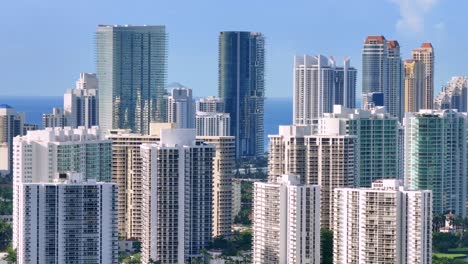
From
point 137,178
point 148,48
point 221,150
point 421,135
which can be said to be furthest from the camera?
point 148,48

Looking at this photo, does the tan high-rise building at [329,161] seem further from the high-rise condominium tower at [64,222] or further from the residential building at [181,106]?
the residential building at [181,106]

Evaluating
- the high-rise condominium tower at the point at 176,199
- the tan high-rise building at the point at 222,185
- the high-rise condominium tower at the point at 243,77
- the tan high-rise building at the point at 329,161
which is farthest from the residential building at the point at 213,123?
the high-rise condominium tower at the point at 176,199

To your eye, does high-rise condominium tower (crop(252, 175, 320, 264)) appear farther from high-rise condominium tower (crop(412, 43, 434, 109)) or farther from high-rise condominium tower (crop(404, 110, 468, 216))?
high-rise condominium tower (crop(412, 43, 434, 109))

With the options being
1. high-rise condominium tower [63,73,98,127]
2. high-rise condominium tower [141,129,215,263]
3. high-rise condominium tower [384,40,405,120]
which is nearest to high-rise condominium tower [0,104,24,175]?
high-rise condominium tower [63,73,98,127]

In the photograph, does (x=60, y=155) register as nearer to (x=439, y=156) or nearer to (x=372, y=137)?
(x=372, y=137)

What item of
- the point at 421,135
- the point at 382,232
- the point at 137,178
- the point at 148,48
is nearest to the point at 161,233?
the point at 137,178

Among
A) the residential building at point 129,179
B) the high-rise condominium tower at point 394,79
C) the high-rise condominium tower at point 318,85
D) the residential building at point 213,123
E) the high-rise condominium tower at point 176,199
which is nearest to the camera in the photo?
the high-rise condominium tower at point 176,199

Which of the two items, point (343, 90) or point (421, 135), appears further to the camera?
point (343, 90)

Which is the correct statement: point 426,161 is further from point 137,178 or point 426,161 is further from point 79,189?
point 79,189
